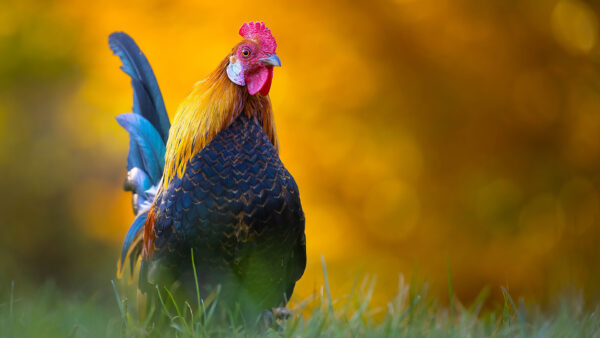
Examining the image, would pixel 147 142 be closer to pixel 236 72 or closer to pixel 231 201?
pixel 236 72

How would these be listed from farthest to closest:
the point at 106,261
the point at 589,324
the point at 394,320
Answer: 1. the point at 106,261
2. the point at 589,324
3. the point at 394,320

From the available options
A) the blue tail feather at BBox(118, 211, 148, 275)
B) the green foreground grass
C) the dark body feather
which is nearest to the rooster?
the dark body feather

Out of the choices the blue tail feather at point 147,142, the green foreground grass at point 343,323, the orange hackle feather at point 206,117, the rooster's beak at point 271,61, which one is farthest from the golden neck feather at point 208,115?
the green foreground grass at point 343,323

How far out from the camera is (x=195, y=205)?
2541 mm

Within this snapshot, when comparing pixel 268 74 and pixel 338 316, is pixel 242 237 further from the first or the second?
pixel 268 74

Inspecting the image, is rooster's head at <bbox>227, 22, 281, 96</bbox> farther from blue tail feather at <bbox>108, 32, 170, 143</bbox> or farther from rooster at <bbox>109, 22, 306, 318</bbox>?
blue tail feather at <bbox>108, 32, 170, 143</bbox>

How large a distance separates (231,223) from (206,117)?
59 cm

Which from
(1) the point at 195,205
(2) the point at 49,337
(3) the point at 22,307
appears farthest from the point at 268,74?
(3) the point at 22,307

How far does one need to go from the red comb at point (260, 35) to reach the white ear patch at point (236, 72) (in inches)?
5.9

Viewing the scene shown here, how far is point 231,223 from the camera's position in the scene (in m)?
2.52

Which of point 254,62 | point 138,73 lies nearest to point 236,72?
point 254,62

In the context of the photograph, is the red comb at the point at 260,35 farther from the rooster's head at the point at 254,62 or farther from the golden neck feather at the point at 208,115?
the golden neck feather at the point at 208,115

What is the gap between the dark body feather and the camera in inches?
99.7

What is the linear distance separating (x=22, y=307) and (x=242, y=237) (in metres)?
1.33
